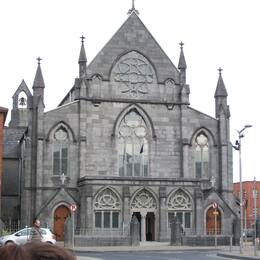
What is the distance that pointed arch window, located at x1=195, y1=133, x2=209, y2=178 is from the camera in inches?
2420

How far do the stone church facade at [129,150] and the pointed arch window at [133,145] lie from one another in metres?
0.09

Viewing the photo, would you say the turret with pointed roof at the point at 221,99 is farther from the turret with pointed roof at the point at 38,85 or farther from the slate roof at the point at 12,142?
the slate roof at the point at 12,142

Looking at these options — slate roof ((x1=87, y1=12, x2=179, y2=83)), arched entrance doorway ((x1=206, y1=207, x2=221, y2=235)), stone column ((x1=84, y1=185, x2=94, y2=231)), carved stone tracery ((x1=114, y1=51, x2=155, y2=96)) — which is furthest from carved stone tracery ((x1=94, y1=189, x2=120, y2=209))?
slate roof ((x1=87, y1=12, x2=179, y2=83))

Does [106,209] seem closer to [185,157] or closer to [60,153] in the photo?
[60,153]

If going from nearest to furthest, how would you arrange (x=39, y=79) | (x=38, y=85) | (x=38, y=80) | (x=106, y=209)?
(x=106, y=209)
(x=38, y=85)
(x=38, y=80)
(x=39, y=79)

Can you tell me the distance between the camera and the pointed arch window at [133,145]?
60188mm

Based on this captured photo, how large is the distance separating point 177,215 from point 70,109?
12.4 m

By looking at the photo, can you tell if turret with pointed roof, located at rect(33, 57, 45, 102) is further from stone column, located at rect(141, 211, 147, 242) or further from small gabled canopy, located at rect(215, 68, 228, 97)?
small gabled canopy, located at rect(215, 68, 228, 97)

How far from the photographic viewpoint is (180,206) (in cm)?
5703

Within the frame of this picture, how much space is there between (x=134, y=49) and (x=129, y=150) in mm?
8705

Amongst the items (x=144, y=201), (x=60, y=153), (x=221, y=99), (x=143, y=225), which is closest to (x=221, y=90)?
(x=221, y=99)

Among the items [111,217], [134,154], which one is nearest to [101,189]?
[111,217]

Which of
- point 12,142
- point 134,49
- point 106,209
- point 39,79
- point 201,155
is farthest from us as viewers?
point 12,142

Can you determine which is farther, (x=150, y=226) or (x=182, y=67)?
(x=182, y=67)
